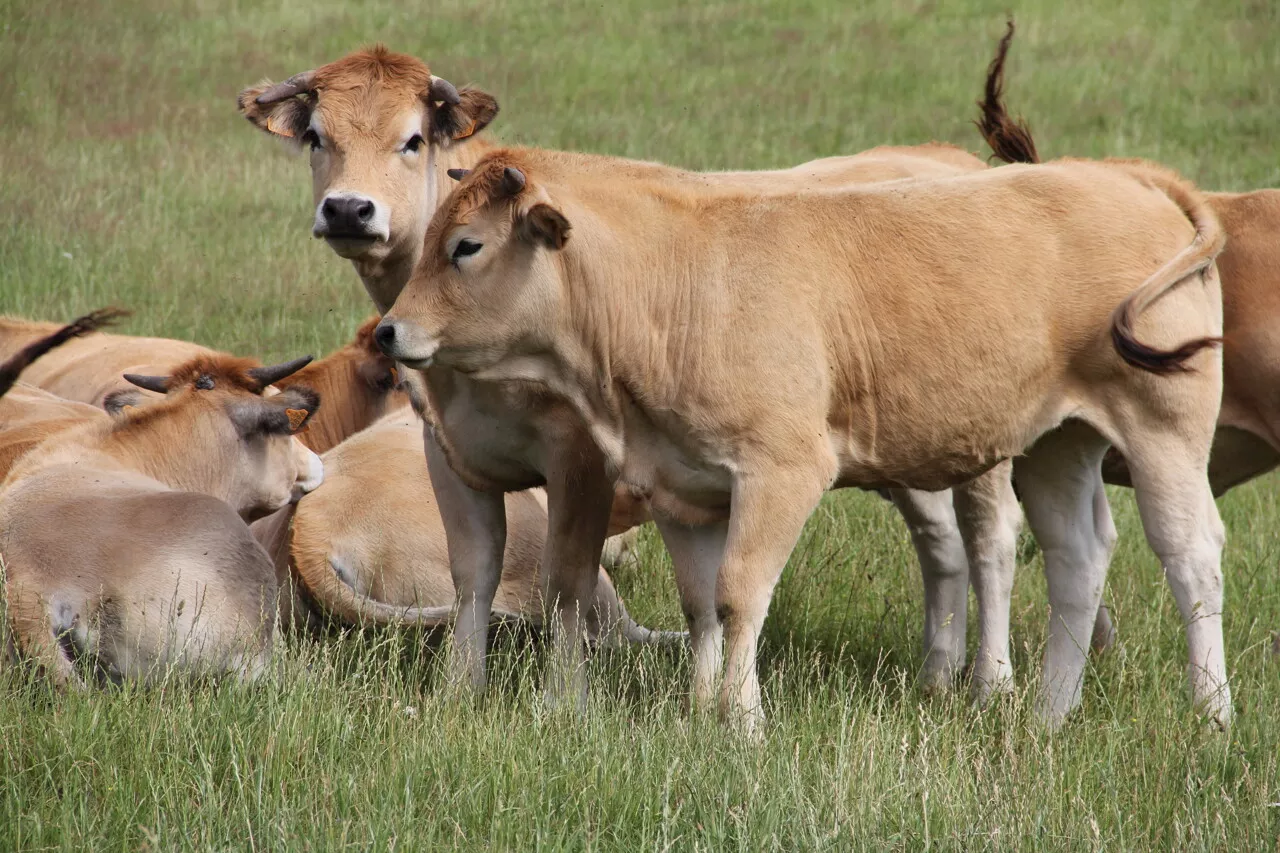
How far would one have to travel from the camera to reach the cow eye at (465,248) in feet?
18.8

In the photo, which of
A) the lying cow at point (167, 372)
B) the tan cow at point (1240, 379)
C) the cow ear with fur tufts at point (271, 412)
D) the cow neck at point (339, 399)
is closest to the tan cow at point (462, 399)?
the tan cow at point (1240, 379)

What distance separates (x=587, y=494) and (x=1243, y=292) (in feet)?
10.7

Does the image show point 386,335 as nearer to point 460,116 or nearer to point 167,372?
point 460,116

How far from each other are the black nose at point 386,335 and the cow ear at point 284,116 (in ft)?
7.15

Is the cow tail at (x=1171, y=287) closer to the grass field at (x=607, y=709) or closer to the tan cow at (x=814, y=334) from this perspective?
the tan cow at (x=814, y=334)

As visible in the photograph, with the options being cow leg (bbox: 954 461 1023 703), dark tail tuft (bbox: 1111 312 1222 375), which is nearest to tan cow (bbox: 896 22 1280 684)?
cow leg (bbox: 954 461 1023 703)

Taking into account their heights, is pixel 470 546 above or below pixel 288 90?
below

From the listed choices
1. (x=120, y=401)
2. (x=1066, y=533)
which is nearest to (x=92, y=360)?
(x=120, y=401)

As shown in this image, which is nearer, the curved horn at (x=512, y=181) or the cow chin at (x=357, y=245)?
the curved horn at (x=512, y=181)

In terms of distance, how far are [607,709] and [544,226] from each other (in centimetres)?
211

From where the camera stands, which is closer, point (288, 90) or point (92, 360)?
point (288, 90)

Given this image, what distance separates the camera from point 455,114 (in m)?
7.35

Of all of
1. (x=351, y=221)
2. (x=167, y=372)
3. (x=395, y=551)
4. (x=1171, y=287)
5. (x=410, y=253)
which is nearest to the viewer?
(x=1171, y=287)

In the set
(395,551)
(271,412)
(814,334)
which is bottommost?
(395,551)
